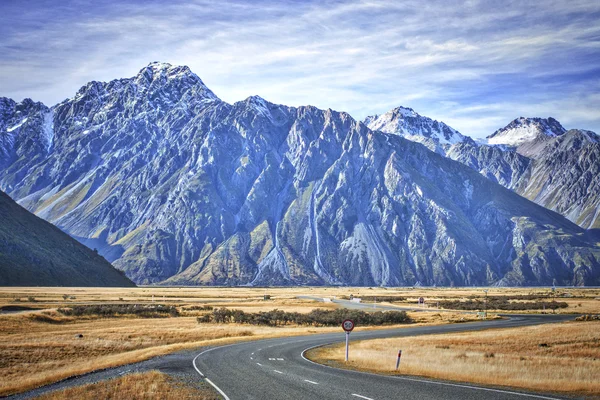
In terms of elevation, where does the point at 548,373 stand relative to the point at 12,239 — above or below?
below

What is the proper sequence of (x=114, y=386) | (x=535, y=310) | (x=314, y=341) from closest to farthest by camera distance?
1. (x=114, y=386)
2. (x=314, y=341)
3. (x=535, y=310)

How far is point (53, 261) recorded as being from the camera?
173 m

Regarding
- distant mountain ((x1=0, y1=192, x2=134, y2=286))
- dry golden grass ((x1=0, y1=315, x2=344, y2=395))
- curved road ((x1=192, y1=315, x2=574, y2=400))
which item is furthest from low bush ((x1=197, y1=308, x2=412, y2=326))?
distant mountain ((x1=0, y1=192, x2=134, y2=286))

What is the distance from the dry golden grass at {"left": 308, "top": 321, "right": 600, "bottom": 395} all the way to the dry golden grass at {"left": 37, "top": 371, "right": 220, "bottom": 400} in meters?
11.3

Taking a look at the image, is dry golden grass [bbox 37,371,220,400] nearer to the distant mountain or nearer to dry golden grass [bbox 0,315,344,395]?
dry golden grass [bbox 0,315,344,395]

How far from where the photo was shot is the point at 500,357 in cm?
3522

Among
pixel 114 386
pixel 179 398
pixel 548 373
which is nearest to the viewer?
pixel 179 398

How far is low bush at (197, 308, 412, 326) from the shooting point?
69.1 metres

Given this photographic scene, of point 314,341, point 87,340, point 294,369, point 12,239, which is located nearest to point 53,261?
point 12,239

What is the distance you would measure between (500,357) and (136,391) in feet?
77.9

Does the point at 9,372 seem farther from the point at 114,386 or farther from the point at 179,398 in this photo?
the point at 179,398

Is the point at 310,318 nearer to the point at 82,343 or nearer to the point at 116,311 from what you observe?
the point at 116,311

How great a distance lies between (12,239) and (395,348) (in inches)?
6230

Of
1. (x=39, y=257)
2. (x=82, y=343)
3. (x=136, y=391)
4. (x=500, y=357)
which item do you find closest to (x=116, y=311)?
(x=82, y=343)
